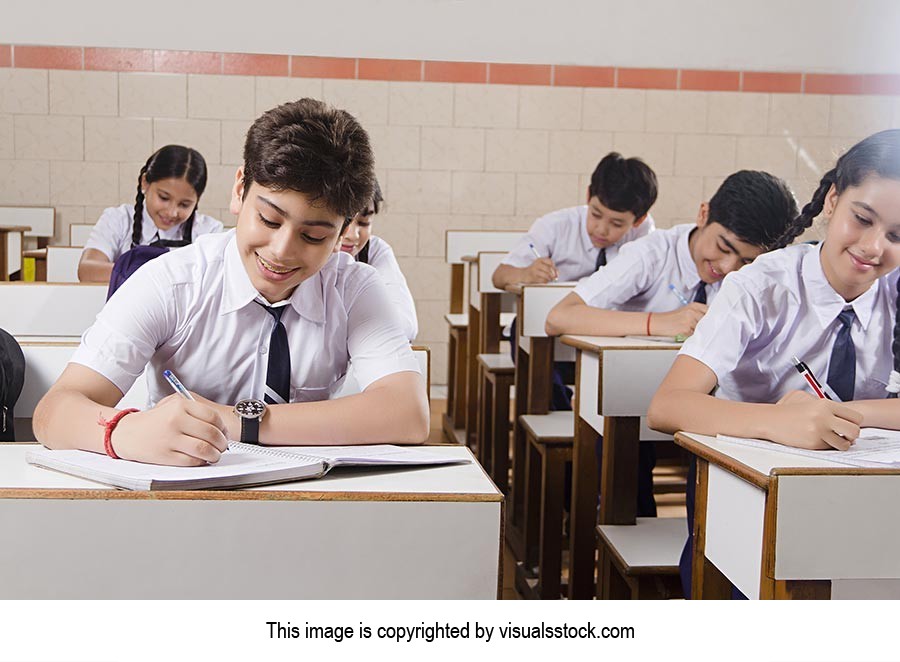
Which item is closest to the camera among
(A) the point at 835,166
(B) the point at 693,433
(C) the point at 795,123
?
(B) the point at 693,433

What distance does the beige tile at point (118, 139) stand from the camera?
4.08 meters

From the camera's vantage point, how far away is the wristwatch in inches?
43.1

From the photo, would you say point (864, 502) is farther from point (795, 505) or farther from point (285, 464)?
point (285, 464)

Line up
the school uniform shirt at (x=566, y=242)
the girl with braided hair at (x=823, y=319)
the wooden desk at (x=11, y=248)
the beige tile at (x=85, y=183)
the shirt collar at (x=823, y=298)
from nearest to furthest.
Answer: the girl with braided hair at (x=823, y=319), the shirt collar at (x=823, y=298), the school uniform shirt at (x=566, y=242), the wooden desk at (x=11, y=248), the beige tile at (x=85, y=183)

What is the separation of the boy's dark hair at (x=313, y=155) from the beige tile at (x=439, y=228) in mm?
3575

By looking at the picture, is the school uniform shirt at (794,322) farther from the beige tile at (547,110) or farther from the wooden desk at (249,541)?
the beige tile at (547,110)

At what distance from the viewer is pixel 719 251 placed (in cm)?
218

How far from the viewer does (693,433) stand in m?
1.27

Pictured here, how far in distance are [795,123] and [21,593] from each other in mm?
4391

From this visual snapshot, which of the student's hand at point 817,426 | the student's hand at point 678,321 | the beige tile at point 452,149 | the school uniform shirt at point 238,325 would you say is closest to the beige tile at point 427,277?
the beige tile at point 452,149

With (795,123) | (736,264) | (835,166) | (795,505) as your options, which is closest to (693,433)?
(795,505)

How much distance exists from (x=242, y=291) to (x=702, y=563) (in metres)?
0.69
